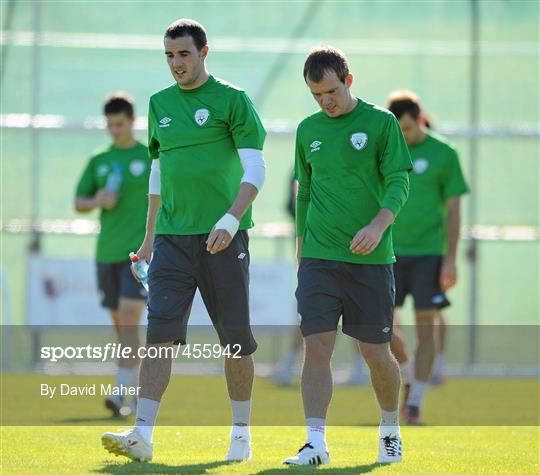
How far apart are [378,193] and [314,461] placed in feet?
4.29

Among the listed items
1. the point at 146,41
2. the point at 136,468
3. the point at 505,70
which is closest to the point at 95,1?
the point at 146,41

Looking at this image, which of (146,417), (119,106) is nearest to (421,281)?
(119,106)

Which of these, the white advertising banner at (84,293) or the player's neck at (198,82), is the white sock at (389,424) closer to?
the player's neck at (198,82)

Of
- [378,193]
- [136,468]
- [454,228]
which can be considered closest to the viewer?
[136,468]

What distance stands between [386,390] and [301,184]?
1080mm

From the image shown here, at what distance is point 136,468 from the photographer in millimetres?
6258

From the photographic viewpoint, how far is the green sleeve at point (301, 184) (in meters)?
6.85

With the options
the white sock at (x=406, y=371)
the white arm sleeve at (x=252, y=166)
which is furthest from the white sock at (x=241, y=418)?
the white sock at (x=406, y=371)

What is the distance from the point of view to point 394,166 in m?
6.61

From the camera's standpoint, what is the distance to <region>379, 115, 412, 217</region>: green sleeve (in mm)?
6562

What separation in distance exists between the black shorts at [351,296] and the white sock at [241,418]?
1.80ft

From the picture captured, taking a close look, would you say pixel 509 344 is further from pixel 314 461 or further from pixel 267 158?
pixel 314 461

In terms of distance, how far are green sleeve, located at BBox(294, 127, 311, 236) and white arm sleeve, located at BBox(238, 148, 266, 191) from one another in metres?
0.25

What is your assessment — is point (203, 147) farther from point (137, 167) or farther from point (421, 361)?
point (137, 167)
